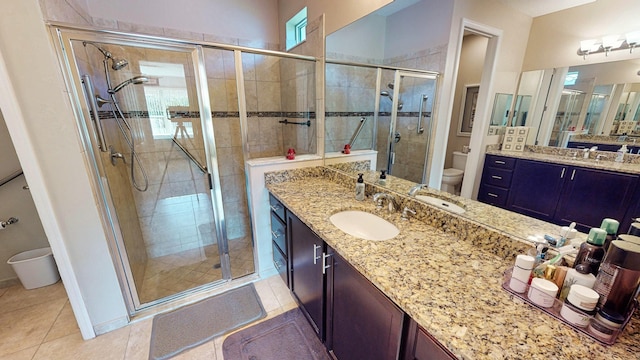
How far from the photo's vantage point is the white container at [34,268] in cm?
201

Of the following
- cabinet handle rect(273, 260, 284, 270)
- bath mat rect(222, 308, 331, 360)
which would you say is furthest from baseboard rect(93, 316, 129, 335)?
cabinet handle rect(273, 260, 284, 270)

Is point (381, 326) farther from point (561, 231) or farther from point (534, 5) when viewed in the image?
point (534, 5)

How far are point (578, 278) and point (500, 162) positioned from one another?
0.53 m

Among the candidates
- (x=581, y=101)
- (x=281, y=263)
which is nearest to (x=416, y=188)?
(x=581, y=101)

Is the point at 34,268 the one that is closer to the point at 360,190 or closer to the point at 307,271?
the point at 307,271

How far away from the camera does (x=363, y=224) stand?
1536 millimetres

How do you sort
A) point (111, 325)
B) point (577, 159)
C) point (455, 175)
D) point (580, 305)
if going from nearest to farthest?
point (580, 305) → point (577, 159) → point (455, 175) → point (111, 325)

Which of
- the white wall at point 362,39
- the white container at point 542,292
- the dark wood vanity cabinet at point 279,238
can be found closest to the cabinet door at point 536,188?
the white container at point 542,292

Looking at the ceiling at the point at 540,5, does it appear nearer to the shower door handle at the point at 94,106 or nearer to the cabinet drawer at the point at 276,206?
the cabinet drawer at the point at 276,206

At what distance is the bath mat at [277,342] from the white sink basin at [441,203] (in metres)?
1.15

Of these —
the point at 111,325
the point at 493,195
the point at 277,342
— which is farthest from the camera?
the point at 111,325

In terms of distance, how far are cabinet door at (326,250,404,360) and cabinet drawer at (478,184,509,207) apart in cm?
72

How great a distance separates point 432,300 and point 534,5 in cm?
115

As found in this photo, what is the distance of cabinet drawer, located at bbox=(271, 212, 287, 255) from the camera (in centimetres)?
185
